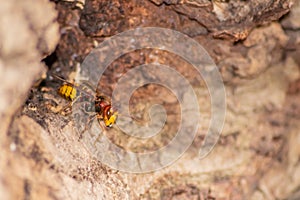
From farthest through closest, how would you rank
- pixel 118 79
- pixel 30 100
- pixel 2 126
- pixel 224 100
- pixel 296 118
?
pixel 296 118 → pixel 224 100 → pixel 118 79 → pixel 30 100 → pixel 2 126

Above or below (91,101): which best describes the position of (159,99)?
above

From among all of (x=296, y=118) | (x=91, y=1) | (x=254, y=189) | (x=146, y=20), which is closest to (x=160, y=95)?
(x=146, y=20)

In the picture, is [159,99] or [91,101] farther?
[159,99]

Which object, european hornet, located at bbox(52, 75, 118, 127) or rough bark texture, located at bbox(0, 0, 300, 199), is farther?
european hornet, located at bbox(52, 75, 118, 127)

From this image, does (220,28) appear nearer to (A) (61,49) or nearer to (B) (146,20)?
(B) (146,20)
